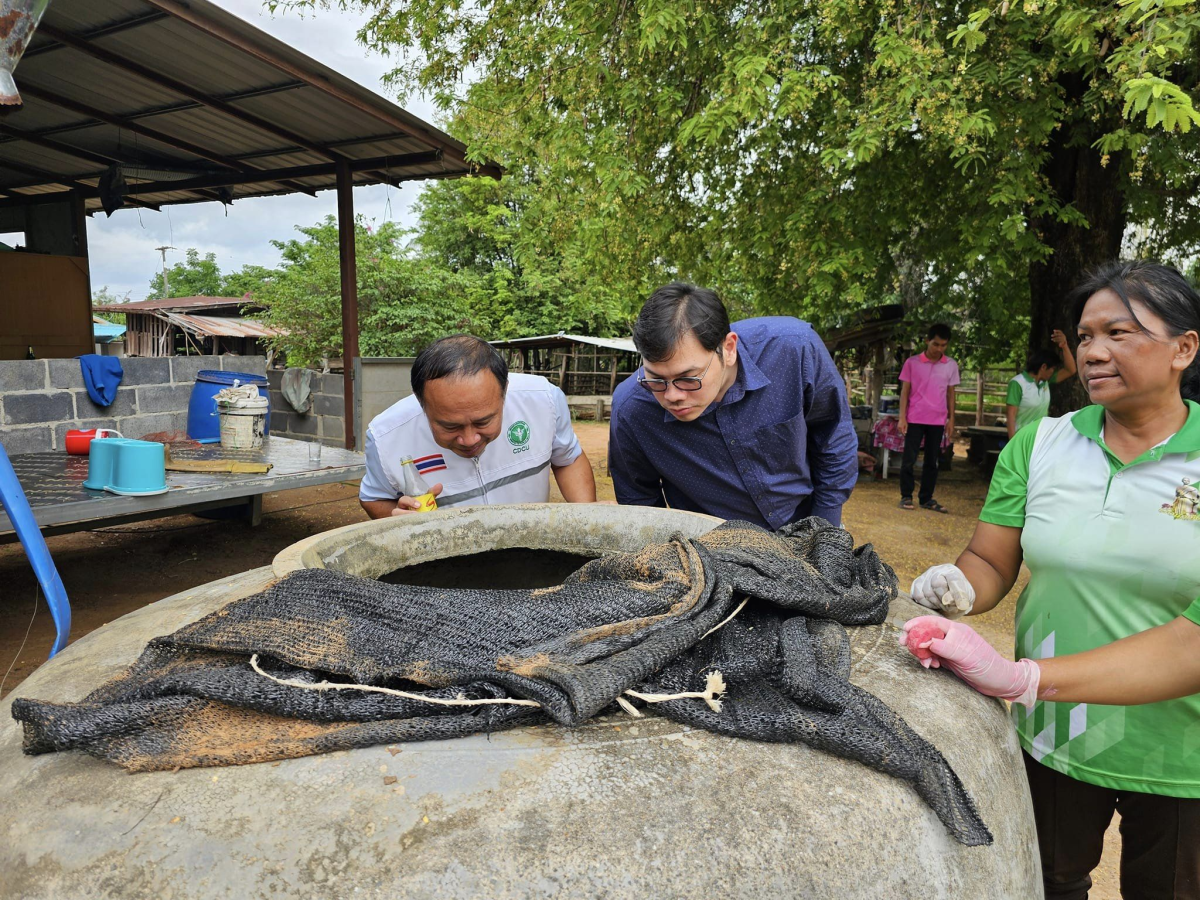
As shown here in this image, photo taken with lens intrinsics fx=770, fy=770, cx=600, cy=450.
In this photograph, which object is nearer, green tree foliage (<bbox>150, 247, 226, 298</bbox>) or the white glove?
the white glove

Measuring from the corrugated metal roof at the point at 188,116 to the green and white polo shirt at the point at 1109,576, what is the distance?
474 cm

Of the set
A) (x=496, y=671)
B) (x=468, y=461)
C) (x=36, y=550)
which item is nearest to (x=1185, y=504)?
(x=496, y=671)

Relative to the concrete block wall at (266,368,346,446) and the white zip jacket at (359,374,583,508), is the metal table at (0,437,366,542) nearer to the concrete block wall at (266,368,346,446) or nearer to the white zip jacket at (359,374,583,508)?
the concrete block wall at (266,368,346,446)

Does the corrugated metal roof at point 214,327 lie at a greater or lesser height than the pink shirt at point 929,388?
greater

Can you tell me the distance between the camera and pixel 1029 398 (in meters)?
6.42

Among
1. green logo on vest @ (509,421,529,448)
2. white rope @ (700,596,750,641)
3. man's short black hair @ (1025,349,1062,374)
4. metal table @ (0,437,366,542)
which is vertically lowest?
metal table @ (0,437,366,542)

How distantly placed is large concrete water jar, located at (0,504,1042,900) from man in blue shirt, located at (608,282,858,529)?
123 cm

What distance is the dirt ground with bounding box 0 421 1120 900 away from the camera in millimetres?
4176

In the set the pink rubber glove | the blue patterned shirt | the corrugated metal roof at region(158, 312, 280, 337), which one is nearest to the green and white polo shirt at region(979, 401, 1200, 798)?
the pink rubber glove

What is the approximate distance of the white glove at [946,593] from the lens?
4.83 ft

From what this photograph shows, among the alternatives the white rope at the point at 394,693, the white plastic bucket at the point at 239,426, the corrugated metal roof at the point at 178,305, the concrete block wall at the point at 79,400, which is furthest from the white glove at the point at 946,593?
the corrugated metal roof at the point at 178,305

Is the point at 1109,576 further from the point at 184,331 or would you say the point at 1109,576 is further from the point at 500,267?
the point at 500,267

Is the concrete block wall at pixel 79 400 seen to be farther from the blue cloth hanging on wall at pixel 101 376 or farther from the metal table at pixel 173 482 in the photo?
the metal table at pixel 173 482

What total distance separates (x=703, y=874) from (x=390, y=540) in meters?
Result: 1.11
